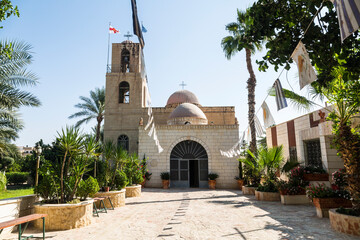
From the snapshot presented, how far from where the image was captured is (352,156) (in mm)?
4996

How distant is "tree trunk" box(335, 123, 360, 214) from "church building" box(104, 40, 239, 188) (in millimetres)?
9422

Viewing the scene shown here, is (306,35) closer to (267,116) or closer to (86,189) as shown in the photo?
(267,116)

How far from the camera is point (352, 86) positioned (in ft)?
17.8

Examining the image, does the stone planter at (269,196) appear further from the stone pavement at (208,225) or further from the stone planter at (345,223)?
the stone planter at (345,223)

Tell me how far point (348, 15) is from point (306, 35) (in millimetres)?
2100

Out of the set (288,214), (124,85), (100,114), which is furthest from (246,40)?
(100,114)

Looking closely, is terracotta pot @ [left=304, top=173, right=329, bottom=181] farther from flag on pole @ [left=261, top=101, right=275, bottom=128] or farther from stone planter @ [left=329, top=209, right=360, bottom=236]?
stone planter @ [left=329, top=209, right=360, bottom=236]

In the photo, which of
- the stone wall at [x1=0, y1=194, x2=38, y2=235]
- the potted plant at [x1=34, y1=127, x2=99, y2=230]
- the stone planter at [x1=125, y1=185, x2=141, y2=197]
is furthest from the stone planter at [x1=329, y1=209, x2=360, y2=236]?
the stone planter at [x1=125, y1=185, x2=141, y2=197]

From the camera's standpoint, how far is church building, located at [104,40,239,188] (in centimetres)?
1612

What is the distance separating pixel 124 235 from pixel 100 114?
18507mm

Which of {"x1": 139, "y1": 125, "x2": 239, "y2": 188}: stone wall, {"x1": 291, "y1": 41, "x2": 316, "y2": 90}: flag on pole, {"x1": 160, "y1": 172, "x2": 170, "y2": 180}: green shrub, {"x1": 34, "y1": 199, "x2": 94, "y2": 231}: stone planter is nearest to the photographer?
{"x1": 291, "y1": 41, "x2": 316, "y2": 90}: flag on pole

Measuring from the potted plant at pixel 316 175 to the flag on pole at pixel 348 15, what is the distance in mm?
6821

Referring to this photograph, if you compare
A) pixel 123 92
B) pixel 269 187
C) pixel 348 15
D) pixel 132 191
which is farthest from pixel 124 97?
pixel 348 15

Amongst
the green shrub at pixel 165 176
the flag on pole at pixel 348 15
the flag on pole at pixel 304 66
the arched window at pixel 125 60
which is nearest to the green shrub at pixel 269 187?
the flag on pole at pixel 304 66
